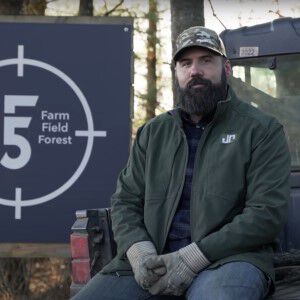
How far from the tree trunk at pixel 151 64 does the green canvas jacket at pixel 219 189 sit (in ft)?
21.3

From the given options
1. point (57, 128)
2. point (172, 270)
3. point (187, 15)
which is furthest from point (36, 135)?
point (172, 270)

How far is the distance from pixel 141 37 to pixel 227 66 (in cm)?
691

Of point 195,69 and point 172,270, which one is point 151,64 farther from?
point 172,270

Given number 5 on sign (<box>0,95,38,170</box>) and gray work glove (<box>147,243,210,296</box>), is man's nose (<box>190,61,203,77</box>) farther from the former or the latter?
number 5 on sign (<box>0,95,38,170</box>)

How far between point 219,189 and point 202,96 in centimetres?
51

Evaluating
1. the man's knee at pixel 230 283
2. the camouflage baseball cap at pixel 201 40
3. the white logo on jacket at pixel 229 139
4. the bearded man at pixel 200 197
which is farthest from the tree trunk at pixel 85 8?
the man's knee at pixel 230 283

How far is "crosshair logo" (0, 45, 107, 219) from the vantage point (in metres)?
6.83

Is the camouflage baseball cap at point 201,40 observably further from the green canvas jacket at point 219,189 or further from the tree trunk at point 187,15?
the tree trunk at point 187,15

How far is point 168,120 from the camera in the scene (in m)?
4.56

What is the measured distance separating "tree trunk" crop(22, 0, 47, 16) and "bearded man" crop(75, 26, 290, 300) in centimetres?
438

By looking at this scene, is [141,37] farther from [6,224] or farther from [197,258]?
Answer: [197,258]

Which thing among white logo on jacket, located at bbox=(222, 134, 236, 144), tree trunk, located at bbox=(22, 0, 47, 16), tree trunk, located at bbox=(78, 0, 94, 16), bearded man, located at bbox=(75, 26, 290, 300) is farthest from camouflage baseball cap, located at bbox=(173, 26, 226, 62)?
tree trunk, located at bbox=(78, 0, 94, 16)

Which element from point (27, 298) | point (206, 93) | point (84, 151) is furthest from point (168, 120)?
point (27, 298)

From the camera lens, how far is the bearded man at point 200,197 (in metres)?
4.04
